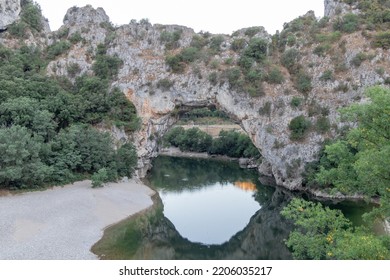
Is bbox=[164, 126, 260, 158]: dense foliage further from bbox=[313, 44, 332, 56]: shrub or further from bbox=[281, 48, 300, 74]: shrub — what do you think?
bbox=[313, 44, 332, 56]: shrub

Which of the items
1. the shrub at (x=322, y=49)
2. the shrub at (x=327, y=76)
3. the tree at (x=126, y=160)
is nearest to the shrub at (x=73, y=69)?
the tree at (x=126, y=160)

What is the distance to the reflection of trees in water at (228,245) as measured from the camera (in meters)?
27.0

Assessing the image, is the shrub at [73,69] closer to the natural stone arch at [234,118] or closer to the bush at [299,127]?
the natural stone arch at [234,118]

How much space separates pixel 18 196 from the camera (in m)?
34.4

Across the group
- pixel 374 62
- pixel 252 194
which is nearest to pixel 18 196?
pixel 252 194

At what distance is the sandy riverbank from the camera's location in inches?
928

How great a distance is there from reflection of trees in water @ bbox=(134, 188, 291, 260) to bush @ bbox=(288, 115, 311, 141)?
619 inches

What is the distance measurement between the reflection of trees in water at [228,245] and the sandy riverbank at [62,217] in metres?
3.45

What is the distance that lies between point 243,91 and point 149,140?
564 inches

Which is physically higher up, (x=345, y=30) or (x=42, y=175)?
(x=345, y=30)

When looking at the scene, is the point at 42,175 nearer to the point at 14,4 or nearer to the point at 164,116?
A: the point at 164,116

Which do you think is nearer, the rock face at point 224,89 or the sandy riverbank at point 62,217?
the sandy riverbank at point 62,217

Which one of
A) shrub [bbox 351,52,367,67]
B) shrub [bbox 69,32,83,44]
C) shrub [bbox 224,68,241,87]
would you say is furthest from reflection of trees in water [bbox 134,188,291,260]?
shrub [bbox 69,32,83,44]

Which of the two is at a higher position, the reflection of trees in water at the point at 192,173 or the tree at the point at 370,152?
the tree at the point at 370,152
